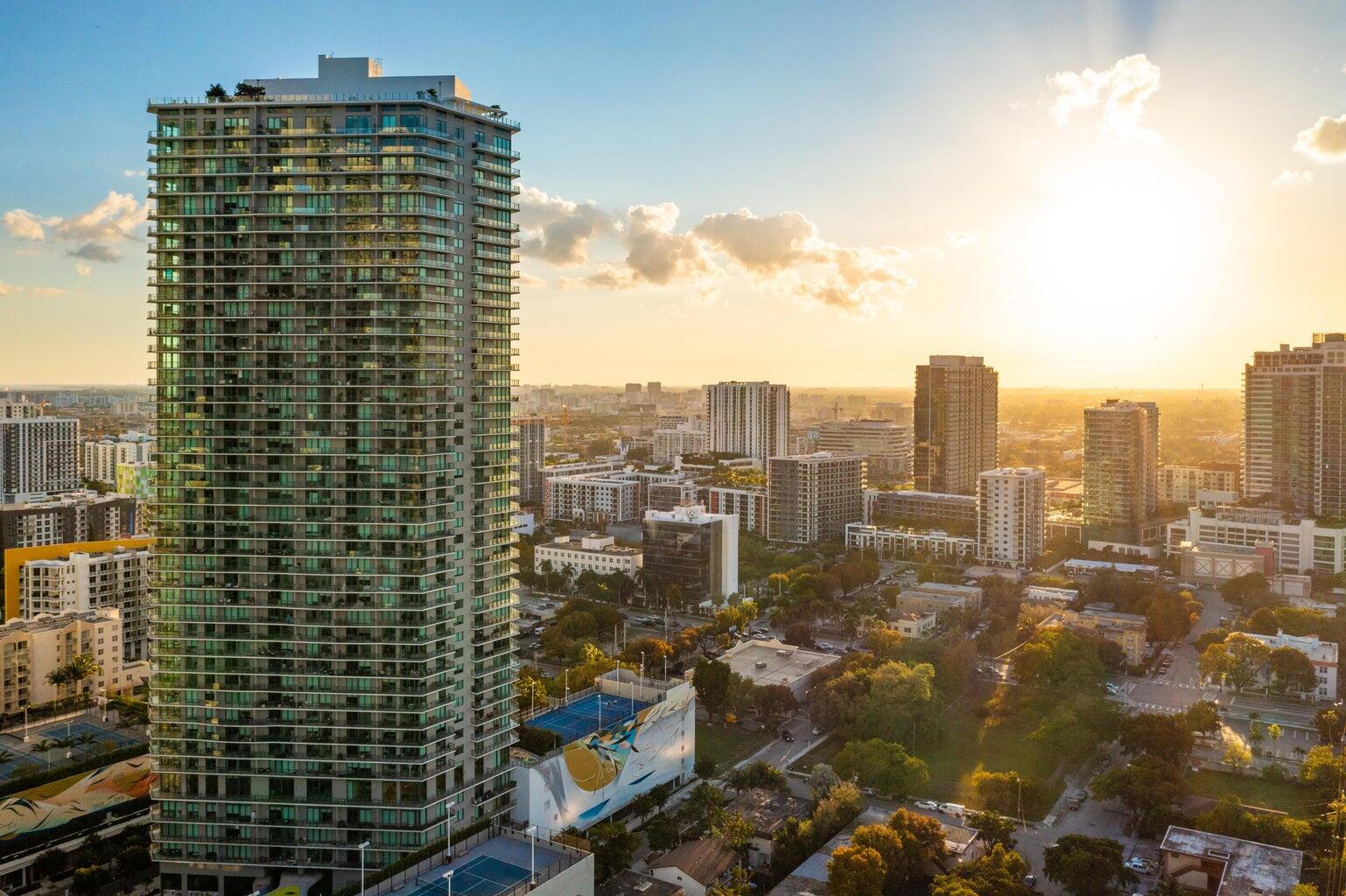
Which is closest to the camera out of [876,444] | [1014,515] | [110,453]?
[1014,515]

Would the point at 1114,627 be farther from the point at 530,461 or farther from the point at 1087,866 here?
the point at 530,461

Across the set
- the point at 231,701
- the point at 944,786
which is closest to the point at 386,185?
the point at 231,701

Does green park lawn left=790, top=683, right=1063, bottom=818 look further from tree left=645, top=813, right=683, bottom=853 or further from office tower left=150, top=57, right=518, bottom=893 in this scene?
office tower left=150, top=57, right=518, bottom=893

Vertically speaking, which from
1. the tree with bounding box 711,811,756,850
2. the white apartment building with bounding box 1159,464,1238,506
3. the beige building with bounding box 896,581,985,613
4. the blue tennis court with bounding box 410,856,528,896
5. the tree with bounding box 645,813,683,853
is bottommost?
the tree with bounding box 645,813,683,853

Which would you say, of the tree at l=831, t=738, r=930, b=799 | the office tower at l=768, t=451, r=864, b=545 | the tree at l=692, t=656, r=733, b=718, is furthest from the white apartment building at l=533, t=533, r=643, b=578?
the tree at l=831, t=738, r=930, b=799

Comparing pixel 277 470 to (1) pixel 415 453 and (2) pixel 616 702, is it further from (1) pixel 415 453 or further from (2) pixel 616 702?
(2) pixel 616 702

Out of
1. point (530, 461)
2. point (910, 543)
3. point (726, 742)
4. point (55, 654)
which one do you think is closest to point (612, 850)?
point (726, 742)

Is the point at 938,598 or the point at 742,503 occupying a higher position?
the point at 742,503
